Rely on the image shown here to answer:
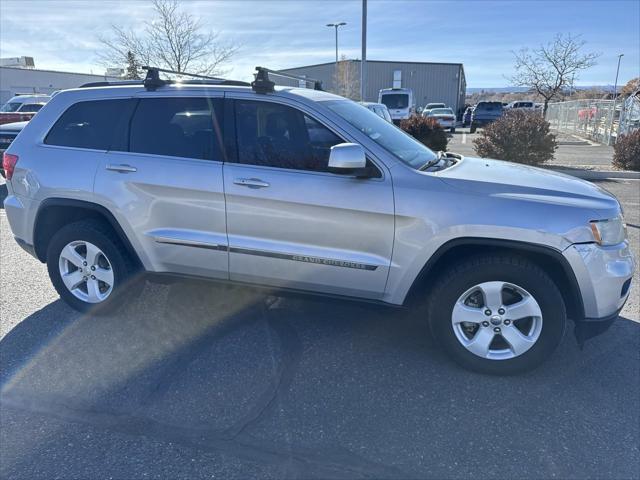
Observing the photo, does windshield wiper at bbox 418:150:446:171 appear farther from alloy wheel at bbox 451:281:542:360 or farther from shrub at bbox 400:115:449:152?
shrub at bbox 400:115:449:152

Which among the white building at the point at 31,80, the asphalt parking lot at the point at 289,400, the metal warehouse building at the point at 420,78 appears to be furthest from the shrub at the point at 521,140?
the metal warehouse building at the point at 420,78

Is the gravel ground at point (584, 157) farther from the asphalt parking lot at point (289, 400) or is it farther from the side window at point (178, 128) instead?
the side window at point (178, 128)

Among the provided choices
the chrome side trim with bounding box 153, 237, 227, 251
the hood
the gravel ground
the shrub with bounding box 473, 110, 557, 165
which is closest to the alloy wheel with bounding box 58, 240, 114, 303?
the chrome side trim with bounding box 153, 237, 227, 251

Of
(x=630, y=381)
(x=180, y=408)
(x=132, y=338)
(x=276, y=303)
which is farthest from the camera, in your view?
(x=276, y=303)

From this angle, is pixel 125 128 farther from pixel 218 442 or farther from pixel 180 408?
pixel 218 442

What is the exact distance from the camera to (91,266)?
404cm

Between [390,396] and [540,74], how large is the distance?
2986cm

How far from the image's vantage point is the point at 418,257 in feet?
10.5

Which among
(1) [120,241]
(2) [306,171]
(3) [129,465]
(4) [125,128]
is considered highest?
(4) [125,128]

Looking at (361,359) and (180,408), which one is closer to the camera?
(180,408)

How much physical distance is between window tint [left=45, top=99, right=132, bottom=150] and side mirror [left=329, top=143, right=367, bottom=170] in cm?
186

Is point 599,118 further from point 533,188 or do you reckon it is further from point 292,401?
point 292,401

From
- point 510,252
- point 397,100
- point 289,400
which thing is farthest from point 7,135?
point 397,100

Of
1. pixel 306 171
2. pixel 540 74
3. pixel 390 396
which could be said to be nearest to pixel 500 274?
pixel 390 396
